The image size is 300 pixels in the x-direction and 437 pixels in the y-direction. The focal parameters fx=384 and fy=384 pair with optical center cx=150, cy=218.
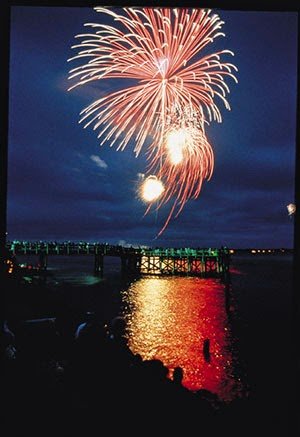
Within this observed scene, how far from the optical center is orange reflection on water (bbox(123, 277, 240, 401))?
698 inches

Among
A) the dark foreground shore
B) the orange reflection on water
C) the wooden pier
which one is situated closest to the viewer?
the dark foreground shore

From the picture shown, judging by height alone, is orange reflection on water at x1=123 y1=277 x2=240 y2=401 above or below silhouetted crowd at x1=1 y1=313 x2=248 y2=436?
below

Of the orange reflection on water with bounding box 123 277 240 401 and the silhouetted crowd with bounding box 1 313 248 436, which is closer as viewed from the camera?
the silhouetted crowd with bounding box 1 313 248 436

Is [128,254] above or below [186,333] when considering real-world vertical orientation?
above

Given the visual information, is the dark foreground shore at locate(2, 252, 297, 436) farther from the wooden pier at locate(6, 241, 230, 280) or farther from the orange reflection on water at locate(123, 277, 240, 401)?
the wooden pier at locate(6, 241, 230, 280)

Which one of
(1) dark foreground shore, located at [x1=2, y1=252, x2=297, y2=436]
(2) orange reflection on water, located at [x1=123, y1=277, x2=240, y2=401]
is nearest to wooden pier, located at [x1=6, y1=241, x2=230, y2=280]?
(2) orange reflection on water, located at [x1=123, y1=277, x2=240, y2=401]

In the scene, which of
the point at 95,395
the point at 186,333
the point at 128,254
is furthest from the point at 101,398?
the point at 128,254

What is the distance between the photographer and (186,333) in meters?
26.8

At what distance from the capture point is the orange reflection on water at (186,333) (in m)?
17.7

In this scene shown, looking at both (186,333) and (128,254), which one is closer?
(186,333)

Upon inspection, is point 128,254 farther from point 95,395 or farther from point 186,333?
point 95,395

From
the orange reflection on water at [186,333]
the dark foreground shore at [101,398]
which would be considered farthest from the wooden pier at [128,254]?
the dark foreground shore at [101,398]

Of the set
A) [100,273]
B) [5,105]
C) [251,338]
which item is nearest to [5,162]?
[5,105]

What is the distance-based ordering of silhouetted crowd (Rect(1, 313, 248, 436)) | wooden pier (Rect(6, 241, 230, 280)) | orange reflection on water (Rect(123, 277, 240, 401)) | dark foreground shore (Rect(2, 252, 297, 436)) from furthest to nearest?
wooden pier (Rect(6, 241, 230, 280)), orange reflection on water (Rect(123, 277, 240, 401)), silhouetted crowd (Rect(1, 313, 248, 436)), dark foreground shore (Rect(2, 252, 297, 436))
